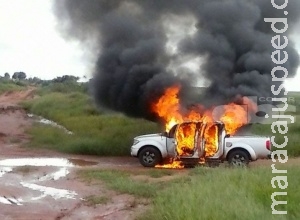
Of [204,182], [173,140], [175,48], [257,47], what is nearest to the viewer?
[204,182]

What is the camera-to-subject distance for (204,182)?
10.1 m

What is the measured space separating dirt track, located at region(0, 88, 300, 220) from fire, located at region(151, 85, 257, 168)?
1460 millimetres

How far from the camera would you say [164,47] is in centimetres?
2000

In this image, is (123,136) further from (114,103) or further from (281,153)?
(281,153)

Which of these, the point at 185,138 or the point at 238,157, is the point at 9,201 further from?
the point at 238,157

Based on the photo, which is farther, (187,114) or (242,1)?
(242,1)

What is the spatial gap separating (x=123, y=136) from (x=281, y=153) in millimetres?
7174

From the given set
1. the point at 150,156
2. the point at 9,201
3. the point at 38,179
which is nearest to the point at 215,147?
the point at 150,156

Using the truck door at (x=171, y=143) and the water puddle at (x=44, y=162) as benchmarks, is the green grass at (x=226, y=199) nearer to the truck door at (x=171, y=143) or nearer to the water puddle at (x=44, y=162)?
the truck door at (x=171, y=143)

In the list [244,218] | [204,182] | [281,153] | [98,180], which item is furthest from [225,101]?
[244,218]

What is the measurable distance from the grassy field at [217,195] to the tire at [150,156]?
2501mm

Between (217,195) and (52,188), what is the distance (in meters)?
4.73

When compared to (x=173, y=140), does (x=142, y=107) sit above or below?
above

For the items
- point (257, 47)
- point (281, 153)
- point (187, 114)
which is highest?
point (257, 47)
